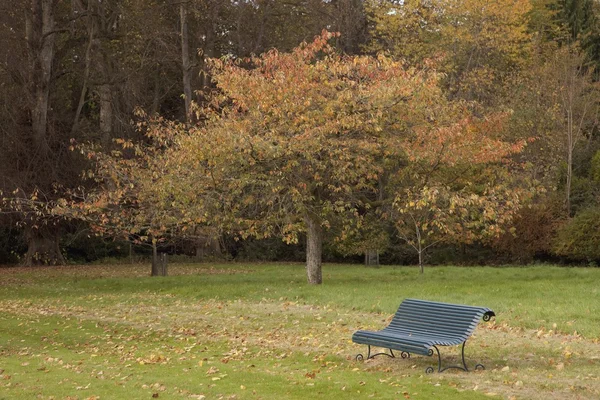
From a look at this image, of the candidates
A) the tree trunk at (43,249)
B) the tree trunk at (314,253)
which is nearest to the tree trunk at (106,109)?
the tree trunk at (43,249)

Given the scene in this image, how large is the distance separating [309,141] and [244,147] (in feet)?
5.14

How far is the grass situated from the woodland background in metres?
3.19

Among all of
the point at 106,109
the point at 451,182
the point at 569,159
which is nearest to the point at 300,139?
the point at 451,182

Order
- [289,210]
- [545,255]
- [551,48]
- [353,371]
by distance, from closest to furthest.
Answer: [353,371]
[289,210]
[545,255]
[551,48]

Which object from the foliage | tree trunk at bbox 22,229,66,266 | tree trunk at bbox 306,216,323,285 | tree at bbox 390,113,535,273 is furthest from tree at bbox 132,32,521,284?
tree trunk at bbox 22,229,66,266

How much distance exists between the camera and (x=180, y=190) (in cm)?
2052

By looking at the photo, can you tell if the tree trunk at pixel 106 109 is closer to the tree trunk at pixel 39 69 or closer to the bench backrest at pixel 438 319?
the tree trunk at pixel 39 69

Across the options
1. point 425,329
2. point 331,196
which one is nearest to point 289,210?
point 331,196

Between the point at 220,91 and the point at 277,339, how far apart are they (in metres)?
23.1

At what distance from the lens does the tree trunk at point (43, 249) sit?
33.1 metres

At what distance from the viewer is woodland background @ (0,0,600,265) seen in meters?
29.8

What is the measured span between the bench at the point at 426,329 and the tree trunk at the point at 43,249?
2455 cm

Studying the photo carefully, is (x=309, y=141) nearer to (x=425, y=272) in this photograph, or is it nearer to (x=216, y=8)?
(x=425, y=272)

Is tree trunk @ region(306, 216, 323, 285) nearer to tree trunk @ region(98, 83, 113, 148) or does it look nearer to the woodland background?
the woodland background
